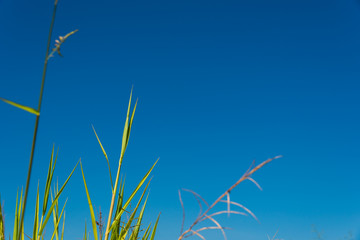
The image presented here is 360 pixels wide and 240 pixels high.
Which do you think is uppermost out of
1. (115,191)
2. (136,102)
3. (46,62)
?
(136,102)

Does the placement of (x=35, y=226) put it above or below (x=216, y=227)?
above

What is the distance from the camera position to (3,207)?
1643 millimetres

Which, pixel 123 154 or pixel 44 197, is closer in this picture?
pixel 44 197

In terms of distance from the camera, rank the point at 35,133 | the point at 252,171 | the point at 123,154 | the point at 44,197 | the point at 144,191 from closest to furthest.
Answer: the point at 35,133 < the point at 252,171 < the point at 44,197 < the point at 123,154 < the point at 144,191

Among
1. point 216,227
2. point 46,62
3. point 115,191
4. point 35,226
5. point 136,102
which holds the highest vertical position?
point 136,102

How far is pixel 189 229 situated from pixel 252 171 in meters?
0.21

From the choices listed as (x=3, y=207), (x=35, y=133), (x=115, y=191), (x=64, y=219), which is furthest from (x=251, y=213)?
(x=64, y=219)

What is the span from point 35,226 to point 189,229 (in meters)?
1.22

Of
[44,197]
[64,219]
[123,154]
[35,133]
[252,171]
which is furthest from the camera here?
[64,219]

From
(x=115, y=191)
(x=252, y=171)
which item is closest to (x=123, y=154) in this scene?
(x=115, y=191)

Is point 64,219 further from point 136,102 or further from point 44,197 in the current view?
point 136,102

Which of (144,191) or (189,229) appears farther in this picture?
(144,191)

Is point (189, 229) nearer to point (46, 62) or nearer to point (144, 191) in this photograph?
point (46, 62)

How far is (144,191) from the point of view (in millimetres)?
1898
